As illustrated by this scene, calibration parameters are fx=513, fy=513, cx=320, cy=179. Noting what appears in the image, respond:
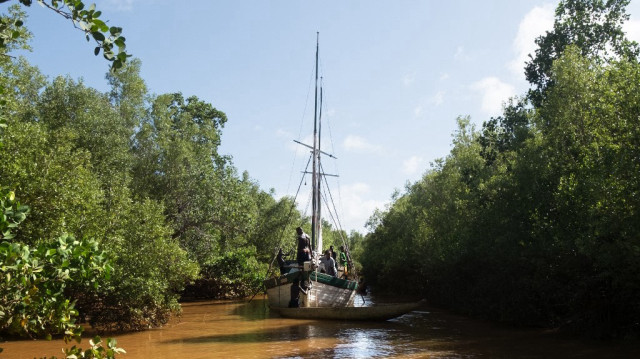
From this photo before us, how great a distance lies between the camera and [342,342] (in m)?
17.9

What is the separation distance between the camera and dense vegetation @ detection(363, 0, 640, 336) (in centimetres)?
1490

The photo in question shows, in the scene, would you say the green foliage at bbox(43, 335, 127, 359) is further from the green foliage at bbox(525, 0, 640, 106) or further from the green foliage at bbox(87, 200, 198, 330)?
the green foliage at bbox(525, 0, 640, 106)

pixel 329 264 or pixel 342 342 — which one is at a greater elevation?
pixel 329 264

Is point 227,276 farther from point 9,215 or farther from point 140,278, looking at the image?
point 9,215

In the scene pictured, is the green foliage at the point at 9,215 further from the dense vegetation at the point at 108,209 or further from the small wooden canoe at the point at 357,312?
the small wooden canoe at the point at 357,312

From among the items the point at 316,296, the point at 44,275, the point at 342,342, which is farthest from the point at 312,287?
the point at 44,275

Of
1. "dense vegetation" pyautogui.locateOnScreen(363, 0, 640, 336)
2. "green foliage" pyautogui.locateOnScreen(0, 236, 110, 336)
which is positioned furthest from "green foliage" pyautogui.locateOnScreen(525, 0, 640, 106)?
"green foliage" pyautogui.locateOnScreen(0, 236, 110, 336)

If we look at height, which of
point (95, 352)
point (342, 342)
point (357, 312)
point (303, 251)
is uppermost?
point (303, 251)

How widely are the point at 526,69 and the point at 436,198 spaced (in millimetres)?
14240

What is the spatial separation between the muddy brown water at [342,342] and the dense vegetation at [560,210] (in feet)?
4.37

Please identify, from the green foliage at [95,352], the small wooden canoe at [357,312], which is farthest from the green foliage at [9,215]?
the small wooden canoe at [357,312]

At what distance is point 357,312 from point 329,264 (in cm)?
527

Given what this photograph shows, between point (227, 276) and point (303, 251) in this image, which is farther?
point (227, 276)

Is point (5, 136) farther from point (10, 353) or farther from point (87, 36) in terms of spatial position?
point (87, 36)
